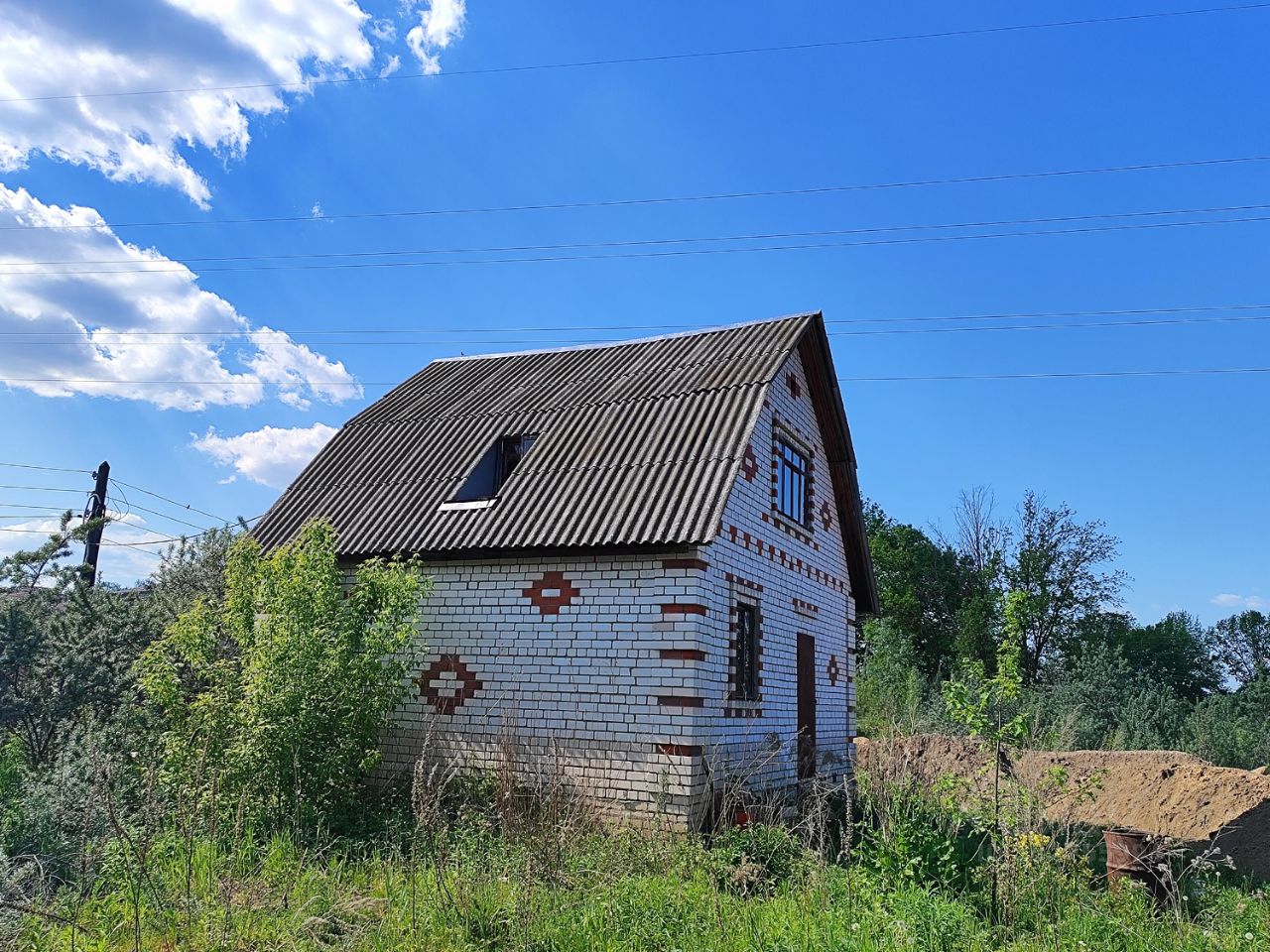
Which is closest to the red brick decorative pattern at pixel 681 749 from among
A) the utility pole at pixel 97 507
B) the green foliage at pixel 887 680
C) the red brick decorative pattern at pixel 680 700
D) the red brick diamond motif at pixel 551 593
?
the red brick decorative pattern at pixel 680 700

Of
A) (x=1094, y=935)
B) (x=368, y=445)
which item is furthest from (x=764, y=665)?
(x=368, y=445)

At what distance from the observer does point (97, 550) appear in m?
19.4

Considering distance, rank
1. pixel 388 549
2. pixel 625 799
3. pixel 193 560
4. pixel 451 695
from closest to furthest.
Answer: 1. pixel 625 799
2. pixel 451 695
3. pixel 388 549
4. pixel 193 560

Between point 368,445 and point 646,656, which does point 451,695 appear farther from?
point 368,445

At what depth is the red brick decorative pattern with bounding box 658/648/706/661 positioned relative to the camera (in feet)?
29.6

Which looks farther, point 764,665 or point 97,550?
point 97,550

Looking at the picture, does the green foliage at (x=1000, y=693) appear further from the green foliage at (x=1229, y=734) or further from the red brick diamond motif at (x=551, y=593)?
the green foliage at (x=1229, y=734)

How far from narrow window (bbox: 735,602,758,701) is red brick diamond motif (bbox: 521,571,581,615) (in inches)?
80.1

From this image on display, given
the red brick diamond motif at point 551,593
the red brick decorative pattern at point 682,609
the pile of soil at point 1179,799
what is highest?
the red brick diamond motif at point 551,593

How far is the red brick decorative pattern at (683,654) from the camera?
903 cm

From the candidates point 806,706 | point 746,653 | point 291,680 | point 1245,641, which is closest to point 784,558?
point 746,653

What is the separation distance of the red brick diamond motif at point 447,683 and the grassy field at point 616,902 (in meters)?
2.84

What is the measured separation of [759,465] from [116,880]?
7.97 m

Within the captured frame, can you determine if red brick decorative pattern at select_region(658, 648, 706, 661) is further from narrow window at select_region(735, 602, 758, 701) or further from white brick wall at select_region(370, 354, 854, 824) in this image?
narrow window at select_region(735, 602, 758, 701)
